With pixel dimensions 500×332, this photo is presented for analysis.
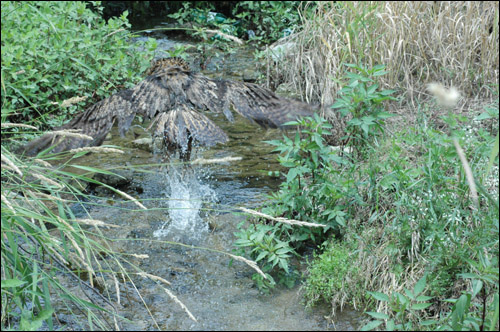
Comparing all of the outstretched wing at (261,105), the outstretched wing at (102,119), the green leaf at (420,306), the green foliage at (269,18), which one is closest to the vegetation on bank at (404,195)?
the green leaf at (420,306)

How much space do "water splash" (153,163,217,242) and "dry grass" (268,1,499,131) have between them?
4.36ft

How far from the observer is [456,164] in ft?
10.7

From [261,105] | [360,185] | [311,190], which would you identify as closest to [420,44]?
[261,105]

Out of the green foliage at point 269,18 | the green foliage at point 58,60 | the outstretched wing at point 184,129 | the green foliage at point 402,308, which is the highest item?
the green foliage at point 269,18

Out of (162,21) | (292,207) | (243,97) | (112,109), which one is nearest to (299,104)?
(243,97)

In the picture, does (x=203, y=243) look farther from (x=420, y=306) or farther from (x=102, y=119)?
(x=420, y=306)

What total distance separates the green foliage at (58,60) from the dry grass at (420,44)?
232 centimetres

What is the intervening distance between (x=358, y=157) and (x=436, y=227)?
3.72 ft

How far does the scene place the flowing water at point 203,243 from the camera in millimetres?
3193

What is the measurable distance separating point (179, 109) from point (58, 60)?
263 cm

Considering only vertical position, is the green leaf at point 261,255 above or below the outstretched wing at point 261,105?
below

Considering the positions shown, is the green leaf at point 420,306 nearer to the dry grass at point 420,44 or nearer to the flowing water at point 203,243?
the flowing water at point 203,243

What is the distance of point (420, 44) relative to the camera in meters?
5.26

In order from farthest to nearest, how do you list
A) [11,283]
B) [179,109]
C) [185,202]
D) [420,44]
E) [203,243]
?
[420,44]
[185,202]
[179,109]
[203,243]
[11,283]
